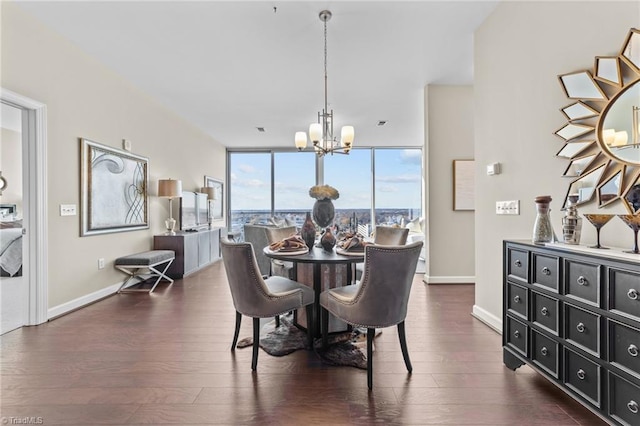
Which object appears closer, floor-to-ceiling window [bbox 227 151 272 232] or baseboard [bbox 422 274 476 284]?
baseboard [bbox 422 274 476 284]

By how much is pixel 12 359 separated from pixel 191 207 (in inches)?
150

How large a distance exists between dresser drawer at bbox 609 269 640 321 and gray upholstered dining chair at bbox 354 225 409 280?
159 cm

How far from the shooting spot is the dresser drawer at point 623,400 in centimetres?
126

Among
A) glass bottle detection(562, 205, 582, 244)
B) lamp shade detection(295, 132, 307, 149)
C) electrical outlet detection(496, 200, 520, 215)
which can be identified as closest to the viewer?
glass bottle detection(562, 205, 582, 244)

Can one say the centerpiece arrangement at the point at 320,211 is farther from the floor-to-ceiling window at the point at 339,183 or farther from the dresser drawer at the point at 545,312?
the floor-to-ceiling window at the point at 339,183

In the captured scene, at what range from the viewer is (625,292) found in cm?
131

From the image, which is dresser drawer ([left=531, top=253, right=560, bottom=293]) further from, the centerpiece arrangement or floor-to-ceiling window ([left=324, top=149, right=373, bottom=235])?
floor-to-ceiling window ([left=324, top=149, right=373, bottom=235])

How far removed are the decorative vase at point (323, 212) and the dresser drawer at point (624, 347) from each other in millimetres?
1858

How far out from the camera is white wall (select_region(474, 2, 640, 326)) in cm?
177

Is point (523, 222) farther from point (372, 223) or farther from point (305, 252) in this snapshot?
point (372, 223)

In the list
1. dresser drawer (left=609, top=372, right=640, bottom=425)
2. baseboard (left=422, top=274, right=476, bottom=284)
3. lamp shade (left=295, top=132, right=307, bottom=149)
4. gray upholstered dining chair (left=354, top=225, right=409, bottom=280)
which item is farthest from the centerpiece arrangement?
baseboard (left=422, top=274, right=476, bottom=284)

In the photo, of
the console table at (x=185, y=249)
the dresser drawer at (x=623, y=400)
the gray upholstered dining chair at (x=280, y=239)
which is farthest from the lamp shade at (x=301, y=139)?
the dresser drawer at (x=623, y=400)

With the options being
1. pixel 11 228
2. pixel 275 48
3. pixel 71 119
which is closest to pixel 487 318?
pixel 275 48

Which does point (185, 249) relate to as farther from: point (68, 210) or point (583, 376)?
point (583, 376)
